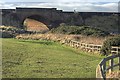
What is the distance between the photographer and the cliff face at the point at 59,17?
7631 cm

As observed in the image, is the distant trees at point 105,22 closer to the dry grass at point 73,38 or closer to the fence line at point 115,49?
the dry grass at point 73,38

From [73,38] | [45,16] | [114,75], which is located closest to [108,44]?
[73,38]

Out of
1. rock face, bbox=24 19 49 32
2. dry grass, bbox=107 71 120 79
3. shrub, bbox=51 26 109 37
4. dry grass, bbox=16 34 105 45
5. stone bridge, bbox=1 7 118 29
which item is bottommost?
dry grass, bbox=107 71 120 79

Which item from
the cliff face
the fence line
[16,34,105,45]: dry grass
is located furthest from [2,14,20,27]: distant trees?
the fence line

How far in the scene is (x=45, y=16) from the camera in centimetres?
7794

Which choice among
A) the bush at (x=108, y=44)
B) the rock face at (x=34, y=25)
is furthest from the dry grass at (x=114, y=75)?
the rock face at (x=34, y=25)

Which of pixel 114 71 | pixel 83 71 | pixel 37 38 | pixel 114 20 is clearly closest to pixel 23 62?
pixel 83 71

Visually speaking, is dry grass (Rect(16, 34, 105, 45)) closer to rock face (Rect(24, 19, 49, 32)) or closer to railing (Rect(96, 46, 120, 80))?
railing (Rect(96, 46, 120, 80))

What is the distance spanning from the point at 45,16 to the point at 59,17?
11.0 feet

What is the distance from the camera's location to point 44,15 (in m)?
77.9

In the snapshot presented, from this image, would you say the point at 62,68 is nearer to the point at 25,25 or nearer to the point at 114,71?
the point at 114,71

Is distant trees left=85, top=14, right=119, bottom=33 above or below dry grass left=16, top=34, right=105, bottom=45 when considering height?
above

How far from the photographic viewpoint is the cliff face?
76.3 meters

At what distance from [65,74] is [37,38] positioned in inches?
1248
